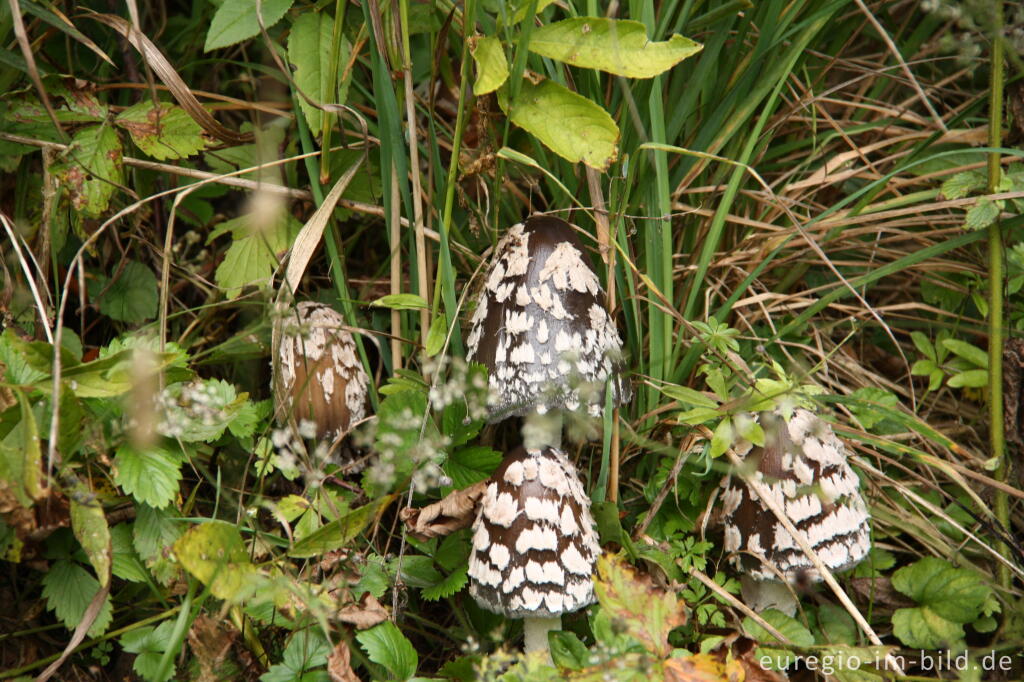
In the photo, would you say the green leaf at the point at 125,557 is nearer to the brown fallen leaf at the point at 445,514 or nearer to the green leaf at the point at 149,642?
the green leaf at the point at 149,642

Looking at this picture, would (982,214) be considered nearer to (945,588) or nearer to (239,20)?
(945,588)

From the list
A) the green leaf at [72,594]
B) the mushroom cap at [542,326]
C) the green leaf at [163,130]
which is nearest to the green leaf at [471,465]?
the mushroom cap at [542,326]

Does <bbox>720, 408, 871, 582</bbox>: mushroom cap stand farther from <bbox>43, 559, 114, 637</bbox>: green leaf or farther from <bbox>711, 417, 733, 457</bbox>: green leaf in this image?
<bbox>43, 559, 114, 637</bbox>: green leaf

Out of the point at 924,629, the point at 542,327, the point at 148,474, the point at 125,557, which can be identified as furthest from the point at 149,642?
the point at 924,629

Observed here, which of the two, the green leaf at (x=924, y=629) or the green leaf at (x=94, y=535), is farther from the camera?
the green leaf at (x=924, y=629)

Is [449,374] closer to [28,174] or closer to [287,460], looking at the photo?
[287,460]

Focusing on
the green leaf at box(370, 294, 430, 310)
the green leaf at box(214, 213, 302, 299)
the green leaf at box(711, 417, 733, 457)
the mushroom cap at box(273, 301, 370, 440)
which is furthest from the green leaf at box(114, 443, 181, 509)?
the green leaf at box(711, 417, 733, 457)
